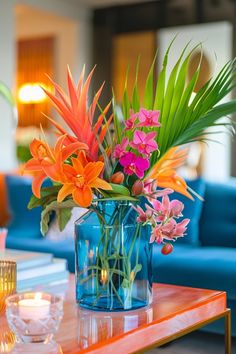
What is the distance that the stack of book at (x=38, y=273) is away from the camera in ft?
6.73

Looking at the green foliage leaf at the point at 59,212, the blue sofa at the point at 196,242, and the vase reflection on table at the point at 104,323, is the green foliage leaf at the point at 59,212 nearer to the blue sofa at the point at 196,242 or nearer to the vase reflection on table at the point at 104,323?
A: the vase reflection on table at the point at 104,323

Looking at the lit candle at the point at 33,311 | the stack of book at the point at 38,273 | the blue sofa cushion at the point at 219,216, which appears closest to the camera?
the lit candle at the point at 33,311

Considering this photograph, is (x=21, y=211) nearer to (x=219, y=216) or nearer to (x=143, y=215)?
(x=219, y=216)

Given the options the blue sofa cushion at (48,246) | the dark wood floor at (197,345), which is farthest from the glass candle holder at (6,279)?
the blue sofa cushion at (48,246)

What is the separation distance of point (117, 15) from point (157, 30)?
483 millimetres

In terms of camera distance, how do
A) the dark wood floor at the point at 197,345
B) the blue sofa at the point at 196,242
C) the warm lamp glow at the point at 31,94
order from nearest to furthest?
the dark wood floor at the point at 197,345, the blue sofa at the point at 196,242, the warm lamp glow at the point at 31,94

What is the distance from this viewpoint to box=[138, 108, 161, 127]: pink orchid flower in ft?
5.15

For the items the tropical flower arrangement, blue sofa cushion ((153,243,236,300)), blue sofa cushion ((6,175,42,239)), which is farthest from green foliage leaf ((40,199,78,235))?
blue sofa cushion ((6,175,42,239))

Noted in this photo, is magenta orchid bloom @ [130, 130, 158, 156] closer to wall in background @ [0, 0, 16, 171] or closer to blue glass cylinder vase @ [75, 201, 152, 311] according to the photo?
blue glass cylinder vase @ [75, 201, 152, 311]

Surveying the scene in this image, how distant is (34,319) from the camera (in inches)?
55.6

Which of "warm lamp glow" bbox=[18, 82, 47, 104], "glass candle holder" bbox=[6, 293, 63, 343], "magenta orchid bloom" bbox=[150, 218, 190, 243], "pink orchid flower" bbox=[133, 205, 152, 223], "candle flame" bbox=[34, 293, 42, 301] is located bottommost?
"glass candle holder" bbox=[6, 293, 63, 343]

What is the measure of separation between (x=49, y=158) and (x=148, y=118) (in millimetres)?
258

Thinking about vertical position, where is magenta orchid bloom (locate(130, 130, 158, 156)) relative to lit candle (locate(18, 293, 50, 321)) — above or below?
above

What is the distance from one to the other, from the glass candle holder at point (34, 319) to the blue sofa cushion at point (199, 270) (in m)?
1.48
